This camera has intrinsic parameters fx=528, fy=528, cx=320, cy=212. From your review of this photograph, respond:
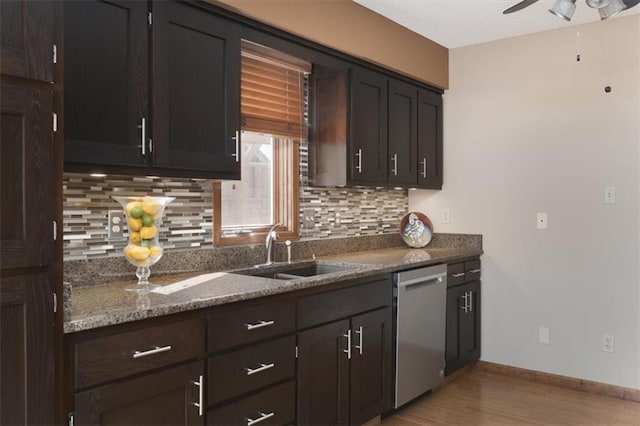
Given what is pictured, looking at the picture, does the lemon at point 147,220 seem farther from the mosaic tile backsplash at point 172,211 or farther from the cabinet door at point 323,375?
the cabinet door at point 323,375

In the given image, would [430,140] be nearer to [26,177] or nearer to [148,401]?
[148,401]

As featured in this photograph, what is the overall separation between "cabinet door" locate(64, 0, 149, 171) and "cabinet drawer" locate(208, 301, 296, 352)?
0.72 m

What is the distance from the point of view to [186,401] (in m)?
1.90

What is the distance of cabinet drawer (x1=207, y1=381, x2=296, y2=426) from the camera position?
2.04 m

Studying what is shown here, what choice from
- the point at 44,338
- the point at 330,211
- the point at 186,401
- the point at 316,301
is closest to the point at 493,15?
the point at 330,211

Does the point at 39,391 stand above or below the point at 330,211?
below

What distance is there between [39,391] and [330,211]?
2473 mm

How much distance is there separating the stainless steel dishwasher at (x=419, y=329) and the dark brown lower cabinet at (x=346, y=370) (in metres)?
0.11

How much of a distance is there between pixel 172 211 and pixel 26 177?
3.95 ft

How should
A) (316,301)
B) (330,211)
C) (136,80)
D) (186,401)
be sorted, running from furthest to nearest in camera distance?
(330,211) → (316,301) → (136,80) → (186,401)

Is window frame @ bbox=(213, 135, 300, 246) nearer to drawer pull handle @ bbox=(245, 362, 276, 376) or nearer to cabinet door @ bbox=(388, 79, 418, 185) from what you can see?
cabinet door @ bbox=(388, 79, 418, 185)

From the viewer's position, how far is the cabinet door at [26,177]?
4.54ft

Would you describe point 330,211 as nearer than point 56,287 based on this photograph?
No

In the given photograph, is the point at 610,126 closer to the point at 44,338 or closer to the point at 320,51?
the point at 320,51
